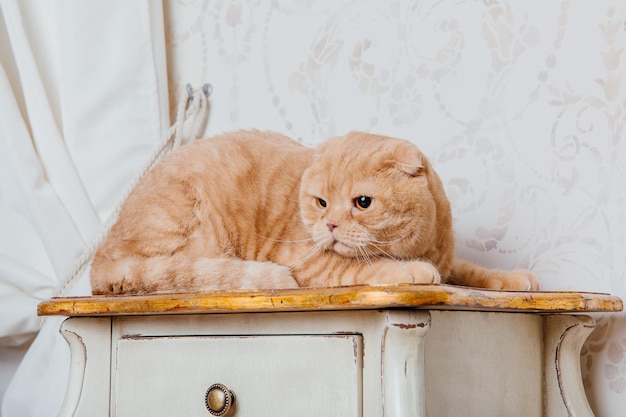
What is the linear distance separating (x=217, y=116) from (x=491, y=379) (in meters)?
0.99

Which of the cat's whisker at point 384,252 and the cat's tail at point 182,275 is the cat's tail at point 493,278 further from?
the cat's tail at point 182,275

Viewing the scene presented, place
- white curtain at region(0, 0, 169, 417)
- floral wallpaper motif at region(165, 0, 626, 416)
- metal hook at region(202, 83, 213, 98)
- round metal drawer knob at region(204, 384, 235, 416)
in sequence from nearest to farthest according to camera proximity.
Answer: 1. round metal drawer knob at region(204, 384, 235, 416)
2. floral wallpaper motif at region(165, 0, 626, 416)
3. white curtain at region(0, 0, 169, 417)
4. metal hook at region(202, 83, 213, 98)

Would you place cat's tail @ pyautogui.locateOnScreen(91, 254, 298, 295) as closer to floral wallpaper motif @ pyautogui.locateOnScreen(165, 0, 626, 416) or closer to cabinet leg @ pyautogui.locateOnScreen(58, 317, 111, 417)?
cabinet leg @ pyautogui.locateOnScreen(58, 317, 111, 417)

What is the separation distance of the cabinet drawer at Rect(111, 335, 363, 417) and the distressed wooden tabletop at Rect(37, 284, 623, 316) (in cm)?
6

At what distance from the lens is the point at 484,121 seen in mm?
1333

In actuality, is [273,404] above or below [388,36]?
below

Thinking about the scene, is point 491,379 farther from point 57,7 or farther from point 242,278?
point 57,7

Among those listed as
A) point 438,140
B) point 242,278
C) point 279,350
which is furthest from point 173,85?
point 279,350

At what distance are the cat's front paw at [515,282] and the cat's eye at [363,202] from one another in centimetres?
26

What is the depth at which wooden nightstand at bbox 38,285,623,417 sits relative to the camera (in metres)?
0.74

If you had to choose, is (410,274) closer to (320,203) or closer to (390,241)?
(390,241)

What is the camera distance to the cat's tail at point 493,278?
1054 millimetres

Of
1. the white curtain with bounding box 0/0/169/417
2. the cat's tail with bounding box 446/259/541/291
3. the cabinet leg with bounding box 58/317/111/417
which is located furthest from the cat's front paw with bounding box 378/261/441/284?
the white curtain with bounding box 0/0/169/417

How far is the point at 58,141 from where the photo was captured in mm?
1522
